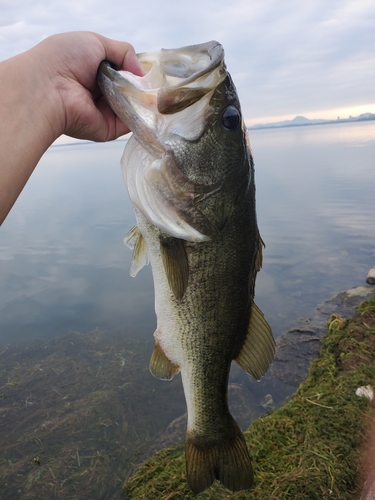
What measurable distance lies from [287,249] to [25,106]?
10146 millimetres

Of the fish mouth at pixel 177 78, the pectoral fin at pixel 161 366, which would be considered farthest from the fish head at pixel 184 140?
the pectoral fin at pixel 161 366

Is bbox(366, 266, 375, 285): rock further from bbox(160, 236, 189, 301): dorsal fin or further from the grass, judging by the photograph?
bbox(160, 236, 189, 301): dorsal fin

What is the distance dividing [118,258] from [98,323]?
2.99m

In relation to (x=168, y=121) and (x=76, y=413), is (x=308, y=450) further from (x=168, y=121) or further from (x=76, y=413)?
(x=76, y=413)

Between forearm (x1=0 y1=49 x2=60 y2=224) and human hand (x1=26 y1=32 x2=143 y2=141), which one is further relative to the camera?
human hand (x1=26 y1=32 x2=143 y2=141)

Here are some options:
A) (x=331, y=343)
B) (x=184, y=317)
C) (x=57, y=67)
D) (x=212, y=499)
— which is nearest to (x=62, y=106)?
(x=57, y=67)

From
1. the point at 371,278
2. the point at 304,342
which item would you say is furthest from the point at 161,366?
the point at 371,278

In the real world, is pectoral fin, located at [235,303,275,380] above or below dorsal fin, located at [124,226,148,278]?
below

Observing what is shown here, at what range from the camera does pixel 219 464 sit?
2.38 m

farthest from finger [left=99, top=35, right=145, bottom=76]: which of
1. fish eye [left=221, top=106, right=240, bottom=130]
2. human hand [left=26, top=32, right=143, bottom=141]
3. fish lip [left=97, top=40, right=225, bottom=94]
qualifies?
fish eye [left=221, top=106, right=240, bottom=130]

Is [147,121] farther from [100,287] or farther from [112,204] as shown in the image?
[112,204]

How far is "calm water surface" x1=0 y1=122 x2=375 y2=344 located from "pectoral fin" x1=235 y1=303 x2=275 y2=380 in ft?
16.8

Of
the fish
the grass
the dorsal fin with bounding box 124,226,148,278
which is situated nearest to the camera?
the fish

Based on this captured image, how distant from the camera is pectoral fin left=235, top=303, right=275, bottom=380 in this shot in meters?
2.32
